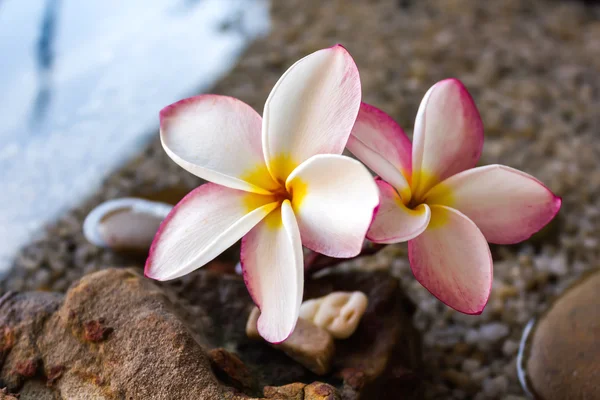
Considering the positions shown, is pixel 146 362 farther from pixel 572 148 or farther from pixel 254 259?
pixel 572 148

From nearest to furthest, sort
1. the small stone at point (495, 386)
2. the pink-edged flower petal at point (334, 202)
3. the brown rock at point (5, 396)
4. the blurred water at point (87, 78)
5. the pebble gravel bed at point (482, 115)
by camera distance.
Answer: the pink-edged flower petal at point (334, 202)
the brown rock at point (5, 396)
the small stone at point (495, 386)
the pebble gravel bed at point (482, 115)
the blurred water at point (87, 78)

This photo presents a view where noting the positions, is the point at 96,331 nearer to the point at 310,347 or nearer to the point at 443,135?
the point at 310,347

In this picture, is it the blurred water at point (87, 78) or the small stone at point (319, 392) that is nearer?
the small stone at point (319, 392)

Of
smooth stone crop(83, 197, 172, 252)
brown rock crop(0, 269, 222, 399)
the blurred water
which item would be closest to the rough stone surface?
brown rock crop(0, 269, 222, 399)

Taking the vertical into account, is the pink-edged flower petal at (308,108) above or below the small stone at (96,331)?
above

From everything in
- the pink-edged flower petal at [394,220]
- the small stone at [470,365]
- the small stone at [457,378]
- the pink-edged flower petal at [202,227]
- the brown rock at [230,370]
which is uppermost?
the pink-edged flower petal at [202,227]

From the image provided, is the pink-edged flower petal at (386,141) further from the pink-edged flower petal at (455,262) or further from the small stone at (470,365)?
the small stone at (470,365)

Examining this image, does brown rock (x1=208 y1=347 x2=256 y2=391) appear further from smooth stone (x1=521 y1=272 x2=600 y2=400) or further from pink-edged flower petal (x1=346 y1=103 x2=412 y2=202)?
smooth stone (x1=521 y1=272 x2=600 y2=400)

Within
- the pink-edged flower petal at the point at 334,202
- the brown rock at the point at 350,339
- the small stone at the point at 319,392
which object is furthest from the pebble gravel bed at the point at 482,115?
the pink-edged flower petal at the point at 334,202
